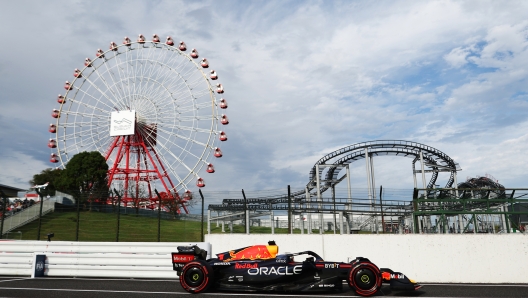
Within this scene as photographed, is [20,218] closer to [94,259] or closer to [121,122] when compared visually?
[121,122]

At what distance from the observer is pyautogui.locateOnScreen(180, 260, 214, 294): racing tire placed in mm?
8289

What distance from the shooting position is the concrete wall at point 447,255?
432 inches

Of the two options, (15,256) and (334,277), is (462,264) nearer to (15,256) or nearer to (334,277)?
(334,277)

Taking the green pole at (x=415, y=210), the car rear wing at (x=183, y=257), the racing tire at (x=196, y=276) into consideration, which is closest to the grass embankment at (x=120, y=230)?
the green pole at (x=415, y=210)

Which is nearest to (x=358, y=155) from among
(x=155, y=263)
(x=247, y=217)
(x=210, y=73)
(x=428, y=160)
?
(x=428, y=160)

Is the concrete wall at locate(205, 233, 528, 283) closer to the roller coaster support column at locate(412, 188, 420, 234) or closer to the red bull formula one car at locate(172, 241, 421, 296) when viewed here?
the roller coaster support column at locate(412, 188, 420, 234)

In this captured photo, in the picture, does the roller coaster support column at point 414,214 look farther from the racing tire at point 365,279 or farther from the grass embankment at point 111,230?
the grass embankment at point 111,230

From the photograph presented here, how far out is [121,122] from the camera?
37.4m

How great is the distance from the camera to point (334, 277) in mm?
8180

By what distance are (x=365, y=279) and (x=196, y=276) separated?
3.53m

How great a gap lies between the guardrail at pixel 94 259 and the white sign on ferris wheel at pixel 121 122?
26722mm

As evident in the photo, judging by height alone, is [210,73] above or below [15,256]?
above

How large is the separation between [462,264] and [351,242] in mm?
3094

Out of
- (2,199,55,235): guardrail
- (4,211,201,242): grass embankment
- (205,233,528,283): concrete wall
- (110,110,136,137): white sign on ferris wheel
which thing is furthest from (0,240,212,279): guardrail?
(110,110,136,137): white sign on ferris wheel
